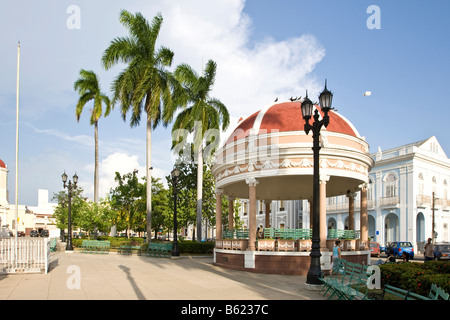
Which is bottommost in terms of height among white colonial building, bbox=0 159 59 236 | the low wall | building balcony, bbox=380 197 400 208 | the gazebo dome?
white colonial building, bbox=0 159 59 236

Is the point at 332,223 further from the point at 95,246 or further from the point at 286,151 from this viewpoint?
the point at 286,151

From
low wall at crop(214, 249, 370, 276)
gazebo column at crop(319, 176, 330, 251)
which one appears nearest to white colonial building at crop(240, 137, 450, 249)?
gazebo column at crop(319, 176, 330, 251)

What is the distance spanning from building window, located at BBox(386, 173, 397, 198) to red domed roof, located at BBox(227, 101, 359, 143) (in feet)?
82.3

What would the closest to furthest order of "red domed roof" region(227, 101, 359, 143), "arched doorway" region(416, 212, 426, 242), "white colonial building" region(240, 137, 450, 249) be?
1. "red domed roof" region(227, 101, 359, 143)
2. "white colonial building" region(240, 137, 450, 249)
3. "arched doorway" region(416, 212, 426, 242)

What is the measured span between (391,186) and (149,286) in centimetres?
3716

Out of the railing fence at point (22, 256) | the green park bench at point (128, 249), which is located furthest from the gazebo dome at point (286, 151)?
the green park bench at point (128, 249)

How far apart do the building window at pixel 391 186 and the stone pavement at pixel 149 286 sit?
102ft

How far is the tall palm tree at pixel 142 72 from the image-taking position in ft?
95.8

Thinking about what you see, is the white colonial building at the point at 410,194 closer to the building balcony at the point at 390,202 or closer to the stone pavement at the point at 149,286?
the building balcony at the point at 390,202

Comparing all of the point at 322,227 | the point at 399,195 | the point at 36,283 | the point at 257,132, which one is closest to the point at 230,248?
the point at 322,227

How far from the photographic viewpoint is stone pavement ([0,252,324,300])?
10742 millimetres

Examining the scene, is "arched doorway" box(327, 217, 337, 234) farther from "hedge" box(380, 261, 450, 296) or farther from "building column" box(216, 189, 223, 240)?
"hedge" box(380, 261, 450, 296)

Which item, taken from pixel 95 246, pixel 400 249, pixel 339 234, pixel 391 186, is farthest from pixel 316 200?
pixel 391 186
